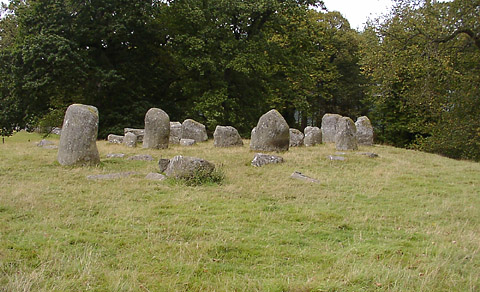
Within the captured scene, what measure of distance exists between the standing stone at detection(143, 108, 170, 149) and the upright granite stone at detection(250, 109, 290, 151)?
4.12 meters

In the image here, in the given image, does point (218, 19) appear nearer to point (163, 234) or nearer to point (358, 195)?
point (358, 195)

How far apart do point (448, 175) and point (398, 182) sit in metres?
3.06

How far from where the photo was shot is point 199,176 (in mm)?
10242

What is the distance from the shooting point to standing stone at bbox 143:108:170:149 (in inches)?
699

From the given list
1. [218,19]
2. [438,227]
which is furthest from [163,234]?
[218,19]

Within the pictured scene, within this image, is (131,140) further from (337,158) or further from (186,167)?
(337,158)

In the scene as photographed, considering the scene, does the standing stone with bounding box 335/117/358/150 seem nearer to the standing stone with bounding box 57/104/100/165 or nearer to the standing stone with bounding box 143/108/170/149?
the standing stone with bounding box 143/108/170/149

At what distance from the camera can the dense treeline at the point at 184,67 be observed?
768 inches

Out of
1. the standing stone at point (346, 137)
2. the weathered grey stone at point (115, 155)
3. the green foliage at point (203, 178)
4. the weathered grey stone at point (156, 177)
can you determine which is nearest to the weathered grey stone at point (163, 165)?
the weathered grey stone at point (156, 177)

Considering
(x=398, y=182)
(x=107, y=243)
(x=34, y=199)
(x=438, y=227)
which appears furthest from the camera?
(x=398, y=182)

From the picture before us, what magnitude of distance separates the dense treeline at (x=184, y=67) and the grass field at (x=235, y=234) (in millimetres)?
7673

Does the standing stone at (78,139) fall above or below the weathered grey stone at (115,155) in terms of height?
above

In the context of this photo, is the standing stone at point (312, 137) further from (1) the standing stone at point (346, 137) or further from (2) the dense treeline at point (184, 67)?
(2) the dense treeline at point (184, 67)

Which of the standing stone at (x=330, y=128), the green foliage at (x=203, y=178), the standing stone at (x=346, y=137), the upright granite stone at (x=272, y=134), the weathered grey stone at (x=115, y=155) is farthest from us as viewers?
the standing stone at (x=330, y=128)
